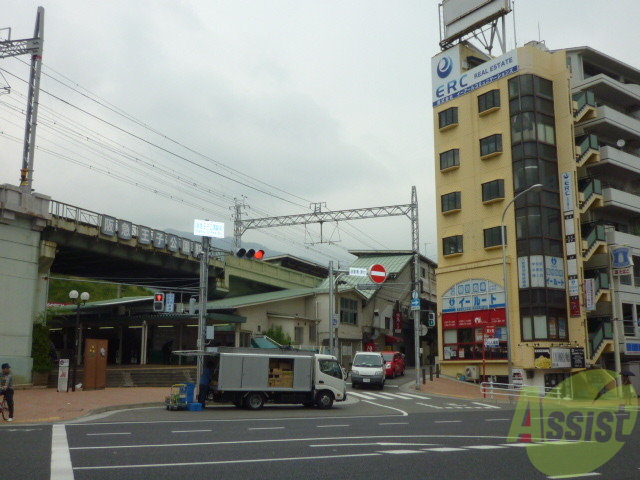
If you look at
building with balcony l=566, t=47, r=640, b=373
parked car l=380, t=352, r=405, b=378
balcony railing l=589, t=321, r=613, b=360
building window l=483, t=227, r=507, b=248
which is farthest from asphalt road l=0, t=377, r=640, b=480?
building with balcony l=566, t=47, r=640, b=373

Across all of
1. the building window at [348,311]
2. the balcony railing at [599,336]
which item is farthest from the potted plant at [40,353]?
the balcony railing at [599,336]

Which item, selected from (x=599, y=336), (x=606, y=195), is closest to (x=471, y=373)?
(x=599, y=336)

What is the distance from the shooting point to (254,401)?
81.4 feet

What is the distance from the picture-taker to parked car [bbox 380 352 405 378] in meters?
42.5

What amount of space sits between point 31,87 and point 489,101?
28816 millimetres

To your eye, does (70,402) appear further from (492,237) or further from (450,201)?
(450,201)

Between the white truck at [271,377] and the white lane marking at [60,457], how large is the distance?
27.7 feet

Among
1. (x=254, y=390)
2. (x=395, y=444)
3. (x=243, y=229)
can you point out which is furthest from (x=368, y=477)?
(x=243, y=229)

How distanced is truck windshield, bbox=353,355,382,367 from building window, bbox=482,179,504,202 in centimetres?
1392

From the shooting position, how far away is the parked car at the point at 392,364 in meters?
42.5

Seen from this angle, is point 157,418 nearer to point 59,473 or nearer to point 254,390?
point 254,390

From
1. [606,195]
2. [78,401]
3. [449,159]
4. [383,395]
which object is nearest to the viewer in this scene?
[78,401]

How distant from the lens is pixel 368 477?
10023 millimetres

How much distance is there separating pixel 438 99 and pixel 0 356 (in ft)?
111
